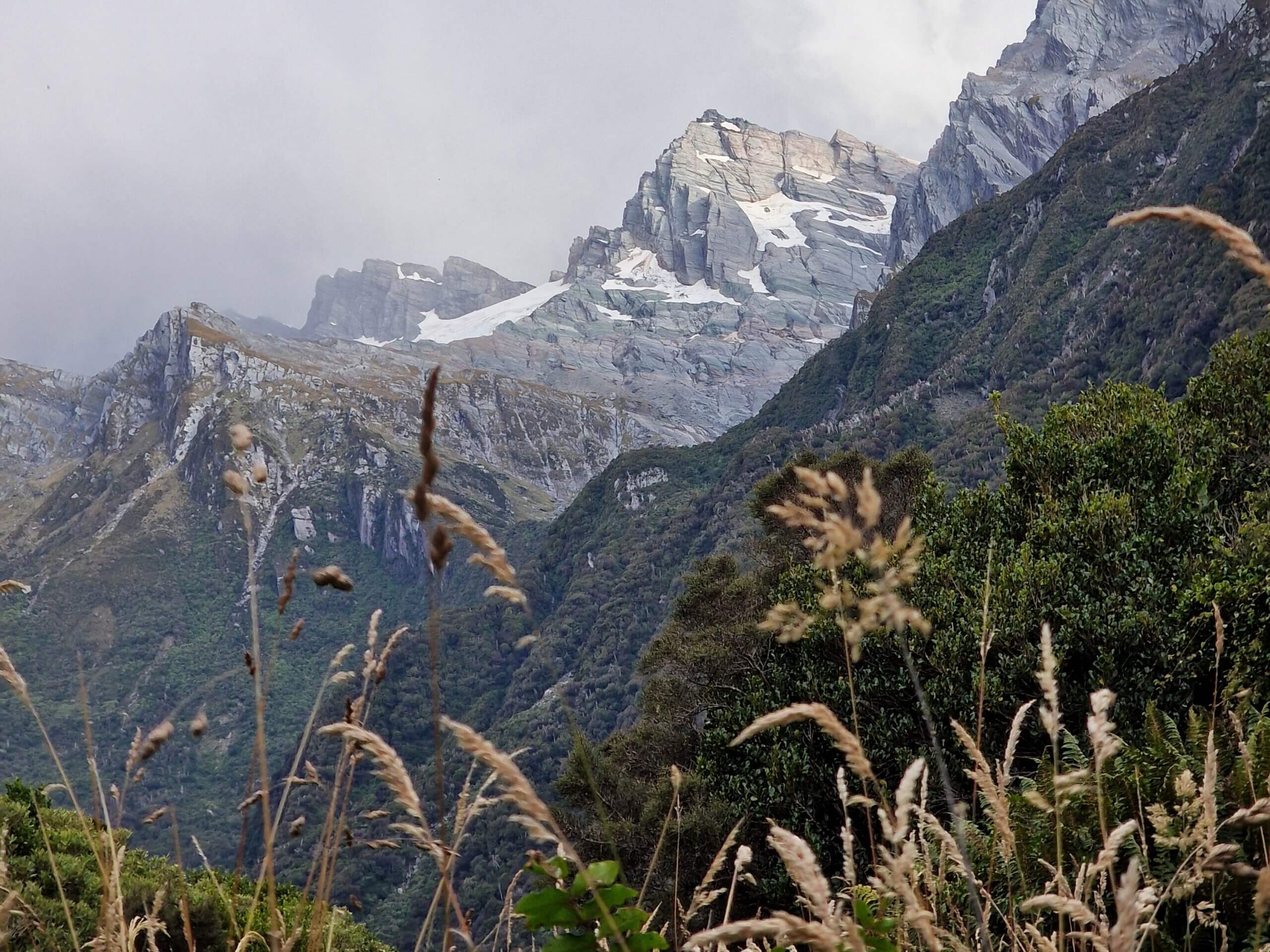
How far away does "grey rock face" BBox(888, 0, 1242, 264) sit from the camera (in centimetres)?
16575

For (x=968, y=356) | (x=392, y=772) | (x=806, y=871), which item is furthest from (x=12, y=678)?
(x=968, y=356)

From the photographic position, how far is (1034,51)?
653 feet

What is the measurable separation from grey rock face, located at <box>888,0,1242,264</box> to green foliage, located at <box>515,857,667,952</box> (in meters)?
179

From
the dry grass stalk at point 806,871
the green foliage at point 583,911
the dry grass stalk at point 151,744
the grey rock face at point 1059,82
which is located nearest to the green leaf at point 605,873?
the green foliage at point 583,911

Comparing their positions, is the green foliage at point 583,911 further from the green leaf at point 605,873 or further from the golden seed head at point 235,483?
the golden seed head at point 235,483

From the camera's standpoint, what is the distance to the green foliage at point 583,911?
4.45ft

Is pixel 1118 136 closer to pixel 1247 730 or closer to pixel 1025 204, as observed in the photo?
pixel 1025 204

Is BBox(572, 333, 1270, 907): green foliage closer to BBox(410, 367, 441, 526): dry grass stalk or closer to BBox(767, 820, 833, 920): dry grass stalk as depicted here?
BBox(767, 820, 833, 920): dry grass stalk

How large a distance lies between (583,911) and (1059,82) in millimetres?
223029

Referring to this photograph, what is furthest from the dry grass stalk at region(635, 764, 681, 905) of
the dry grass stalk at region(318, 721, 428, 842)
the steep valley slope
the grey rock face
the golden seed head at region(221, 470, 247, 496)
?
the grey rock face

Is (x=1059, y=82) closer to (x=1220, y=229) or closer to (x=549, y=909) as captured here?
(x=1220, y=229)

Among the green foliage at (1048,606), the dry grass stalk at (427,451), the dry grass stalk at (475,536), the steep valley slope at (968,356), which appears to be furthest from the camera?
the steep valley slope at (968,356)

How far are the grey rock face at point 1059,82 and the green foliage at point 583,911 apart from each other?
179 m

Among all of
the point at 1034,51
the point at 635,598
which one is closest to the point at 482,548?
the point at 635,598
